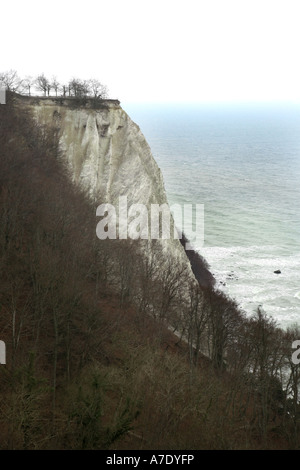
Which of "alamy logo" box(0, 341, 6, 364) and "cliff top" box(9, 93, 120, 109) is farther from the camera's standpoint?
"cliff top" box(9, 93, 120, 109)

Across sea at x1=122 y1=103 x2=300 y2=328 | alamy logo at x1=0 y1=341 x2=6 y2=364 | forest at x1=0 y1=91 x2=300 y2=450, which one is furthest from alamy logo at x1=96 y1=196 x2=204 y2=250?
alamy logo at x1=0 y1=341 x2=6 y2=364

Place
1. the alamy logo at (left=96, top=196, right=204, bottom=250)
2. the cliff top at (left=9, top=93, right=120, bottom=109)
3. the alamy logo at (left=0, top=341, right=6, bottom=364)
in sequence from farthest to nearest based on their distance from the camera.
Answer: the cliff top at (left=9, top=93, right=120, bottom=109) < the alamy logo at (left=96, top=196, right=204, bottom=250) < the alamy logo at (left=0, top=341, right=6, bottom=364)

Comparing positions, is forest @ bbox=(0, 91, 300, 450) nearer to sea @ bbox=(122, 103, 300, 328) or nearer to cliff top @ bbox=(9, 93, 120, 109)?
cliff top @ bbox=(9, 93, 120, 109)

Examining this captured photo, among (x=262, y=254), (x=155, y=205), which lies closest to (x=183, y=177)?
(x=262, y=254)

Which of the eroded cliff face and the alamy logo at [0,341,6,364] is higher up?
the eroded cliff face

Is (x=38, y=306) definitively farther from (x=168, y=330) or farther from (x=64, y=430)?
(x=168, y=330)

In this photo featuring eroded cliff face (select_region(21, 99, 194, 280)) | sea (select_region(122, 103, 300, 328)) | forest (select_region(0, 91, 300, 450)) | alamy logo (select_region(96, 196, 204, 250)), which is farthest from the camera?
sea (select_region(122, 103, 300, 328))

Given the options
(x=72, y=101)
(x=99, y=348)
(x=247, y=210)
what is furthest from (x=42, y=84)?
(x=247, y=210)
